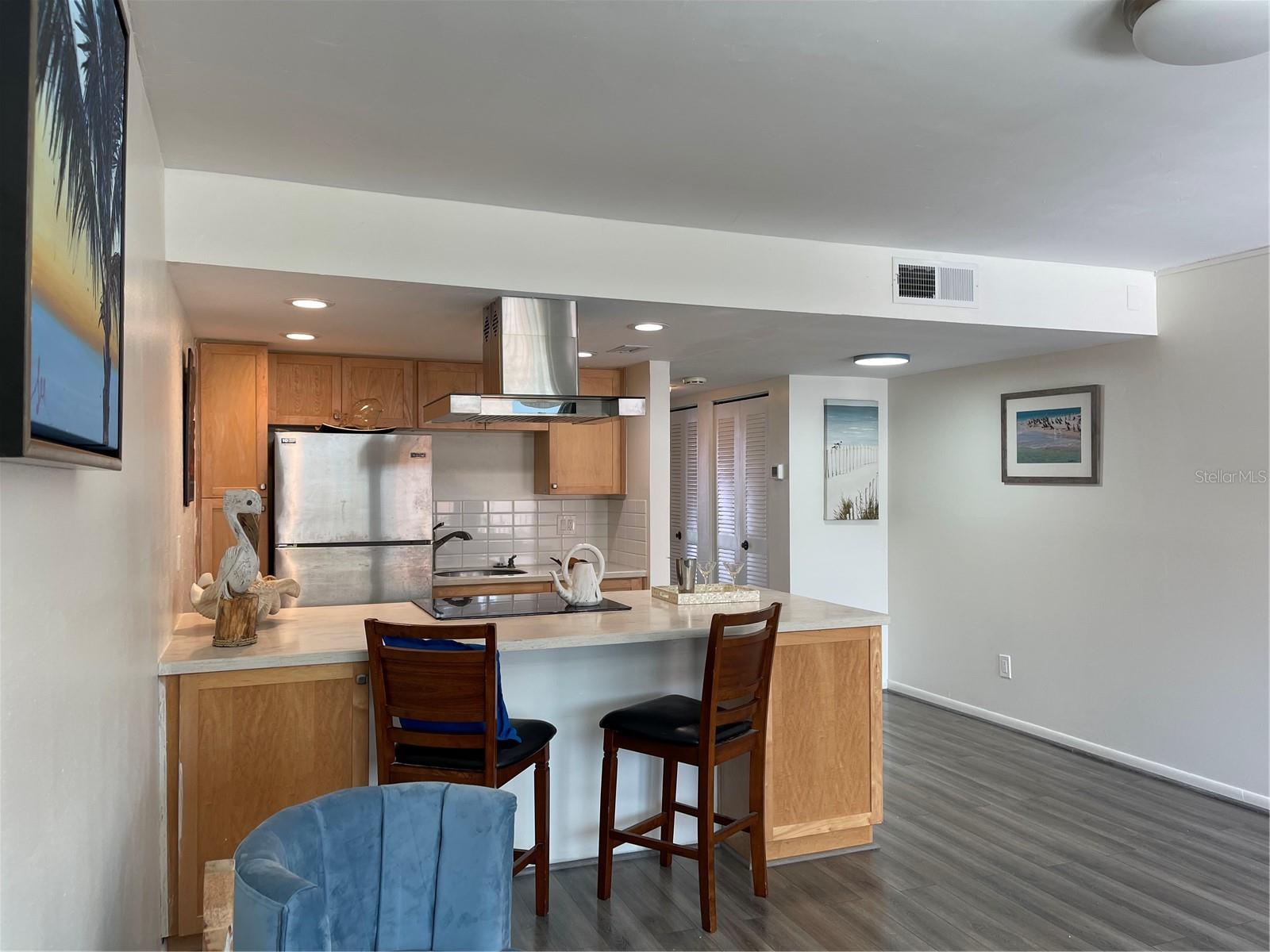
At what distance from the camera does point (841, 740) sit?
11.2ft

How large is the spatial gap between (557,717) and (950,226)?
248cm

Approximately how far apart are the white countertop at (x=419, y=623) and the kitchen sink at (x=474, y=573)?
5.16ft

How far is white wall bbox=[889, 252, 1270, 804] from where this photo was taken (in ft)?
12.9

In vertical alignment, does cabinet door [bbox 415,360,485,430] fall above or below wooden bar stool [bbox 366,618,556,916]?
above

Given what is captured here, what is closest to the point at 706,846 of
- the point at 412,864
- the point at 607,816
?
the point at 607,816

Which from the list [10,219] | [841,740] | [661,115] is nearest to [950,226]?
[661,115]

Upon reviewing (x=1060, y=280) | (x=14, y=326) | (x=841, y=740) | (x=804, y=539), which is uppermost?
(x=1060, y=280)

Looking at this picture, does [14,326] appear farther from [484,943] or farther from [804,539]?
[804,539]

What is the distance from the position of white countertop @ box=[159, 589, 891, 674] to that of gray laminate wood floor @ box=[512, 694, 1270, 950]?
77cm

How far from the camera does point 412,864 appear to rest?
163 centimetres

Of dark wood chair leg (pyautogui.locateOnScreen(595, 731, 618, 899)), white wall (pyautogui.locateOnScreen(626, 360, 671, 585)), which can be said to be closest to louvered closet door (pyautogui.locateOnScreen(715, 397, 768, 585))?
white wall (pyautogui.locateOnScreen(626, 360, 671, 585))

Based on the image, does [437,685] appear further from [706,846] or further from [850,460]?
[850,460]

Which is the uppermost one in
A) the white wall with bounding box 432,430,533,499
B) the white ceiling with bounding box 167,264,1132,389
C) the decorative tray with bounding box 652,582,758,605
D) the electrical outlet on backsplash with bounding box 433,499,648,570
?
the white ceiling with bounding box 167,264,1132,389

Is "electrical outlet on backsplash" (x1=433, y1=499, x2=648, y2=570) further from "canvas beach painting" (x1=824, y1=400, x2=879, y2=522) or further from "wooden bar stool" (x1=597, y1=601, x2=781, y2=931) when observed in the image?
"wooden bar stool" (x1=597, y1=601, x2=781, y2=931)
